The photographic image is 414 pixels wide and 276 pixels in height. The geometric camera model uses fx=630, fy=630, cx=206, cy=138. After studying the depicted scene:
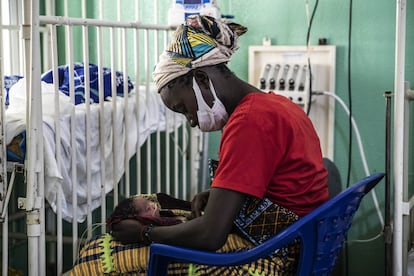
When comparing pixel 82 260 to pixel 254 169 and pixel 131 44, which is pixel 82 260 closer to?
pixel 254 169

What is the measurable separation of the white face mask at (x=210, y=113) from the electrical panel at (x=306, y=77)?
1.09m

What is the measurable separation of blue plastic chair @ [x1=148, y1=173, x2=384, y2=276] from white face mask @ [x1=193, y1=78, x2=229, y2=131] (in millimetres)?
362

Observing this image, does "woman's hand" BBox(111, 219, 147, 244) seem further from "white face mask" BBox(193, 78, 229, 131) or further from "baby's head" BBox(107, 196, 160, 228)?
"white face mask" BBox(193, 78, 229, 131)

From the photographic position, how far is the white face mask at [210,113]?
1604 millimetres

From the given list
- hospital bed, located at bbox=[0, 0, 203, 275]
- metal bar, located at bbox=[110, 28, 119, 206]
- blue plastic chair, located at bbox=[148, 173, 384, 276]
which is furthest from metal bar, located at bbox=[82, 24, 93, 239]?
blue plastic chair, located at bbox=[148, 173, 384, 276]

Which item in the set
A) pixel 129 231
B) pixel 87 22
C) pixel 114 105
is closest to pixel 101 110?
pixel 114 105

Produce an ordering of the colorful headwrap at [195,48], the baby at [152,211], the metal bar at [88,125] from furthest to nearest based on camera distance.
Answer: the metal bar at [88,125], the baby at [152,211], the colorful headwrap at [195,48]

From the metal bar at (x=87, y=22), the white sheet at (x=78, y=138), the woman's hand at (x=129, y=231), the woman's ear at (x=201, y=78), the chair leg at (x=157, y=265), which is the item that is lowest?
the chair leg at (x=157, y=265)

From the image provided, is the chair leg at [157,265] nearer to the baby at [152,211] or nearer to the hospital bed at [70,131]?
the baby at [152,211]

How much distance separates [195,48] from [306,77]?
3.89ft

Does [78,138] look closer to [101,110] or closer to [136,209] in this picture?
[101,110]

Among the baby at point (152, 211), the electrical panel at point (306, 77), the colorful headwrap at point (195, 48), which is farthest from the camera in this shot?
the electrical panel at point (306, 77)

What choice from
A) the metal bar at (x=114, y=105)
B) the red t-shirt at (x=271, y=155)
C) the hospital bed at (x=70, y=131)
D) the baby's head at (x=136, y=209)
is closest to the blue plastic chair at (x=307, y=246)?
the red t-shirt at (x=271, y=155)

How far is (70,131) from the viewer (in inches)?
79.5
